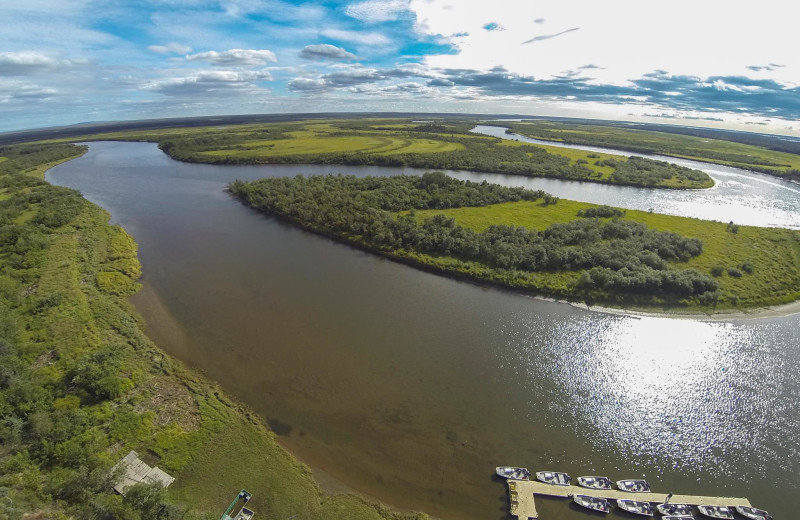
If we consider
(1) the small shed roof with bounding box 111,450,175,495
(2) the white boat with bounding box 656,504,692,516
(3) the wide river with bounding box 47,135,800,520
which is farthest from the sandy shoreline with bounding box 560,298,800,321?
(1) the small shed roof with bounding box 111,450,175,495

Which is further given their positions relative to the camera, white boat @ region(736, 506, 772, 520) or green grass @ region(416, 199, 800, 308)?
green grass @ region(416, 199, 800, 308)

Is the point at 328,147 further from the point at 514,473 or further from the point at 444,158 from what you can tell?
the point at 514,473

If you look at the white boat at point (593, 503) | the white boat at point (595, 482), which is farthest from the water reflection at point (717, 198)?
the white boat at point (593, 503)

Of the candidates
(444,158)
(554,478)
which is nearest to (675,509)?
(554,478)

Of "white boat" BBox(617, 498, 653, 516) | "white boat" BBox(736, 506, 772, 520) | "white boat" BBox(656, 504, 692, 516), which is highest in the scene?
"white boat" BBox(617, 498, 653, 516)

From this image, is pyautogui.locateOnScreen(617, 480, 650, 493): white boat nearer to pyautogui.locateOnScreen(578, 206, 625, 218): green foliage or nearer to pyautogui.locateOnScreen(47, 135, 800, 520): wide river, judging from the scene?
pyautogui.locateOnScreen(47, 135, 800, 520): wide river

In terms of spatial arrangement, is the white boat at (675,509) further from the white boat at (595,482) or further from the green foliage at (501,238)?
the green foliage at (501,238)
